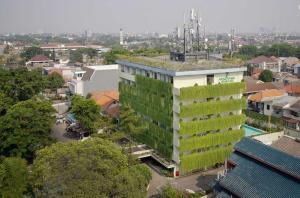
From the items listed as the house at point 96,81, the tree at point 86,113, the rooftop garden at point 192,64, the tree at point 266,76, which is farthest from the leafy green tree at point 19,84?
the tree at point 266,76

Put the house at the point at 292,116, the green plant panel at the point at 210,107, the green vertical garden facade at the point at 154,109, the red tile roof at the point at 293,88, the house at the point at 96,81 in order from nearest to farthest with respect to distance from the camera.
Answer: the green plant panel at the point at 210,107 < the green vertical garden facade at the point at 154,109 < the house at the point at 292,116 < the red tile roof at the point at 293,88 < the house at the point at 96,81

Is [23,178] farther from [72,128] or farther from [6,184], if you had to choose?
[72,128]

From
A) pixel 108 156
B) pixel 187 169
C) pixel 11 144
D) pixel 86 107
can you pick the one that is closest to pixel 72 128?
pixel 86 107

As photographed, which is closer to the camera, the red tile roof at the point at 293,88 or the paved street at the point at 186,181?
the paved street at the point at 186,181

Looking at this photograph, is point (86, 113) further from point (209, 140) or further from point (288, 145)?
point (288, 145)

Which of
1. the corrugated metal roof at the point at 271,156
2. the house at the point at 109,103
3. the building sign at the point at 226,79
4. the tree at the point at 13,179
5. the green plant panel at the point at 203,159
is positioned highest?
the building sign at the point at 226,79

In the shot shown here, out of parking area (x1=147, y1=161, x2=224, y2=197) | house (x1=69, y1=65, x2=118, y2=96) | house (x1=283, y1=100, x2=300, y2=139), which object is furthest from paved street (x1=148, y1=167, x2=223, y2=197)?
house (x1=69, y1=65, x2=118, y2=96)

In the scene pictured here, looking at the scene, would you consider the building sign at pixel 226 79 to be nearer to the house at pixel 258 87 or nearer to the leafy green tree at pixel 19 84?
the house at pixel 258 87
